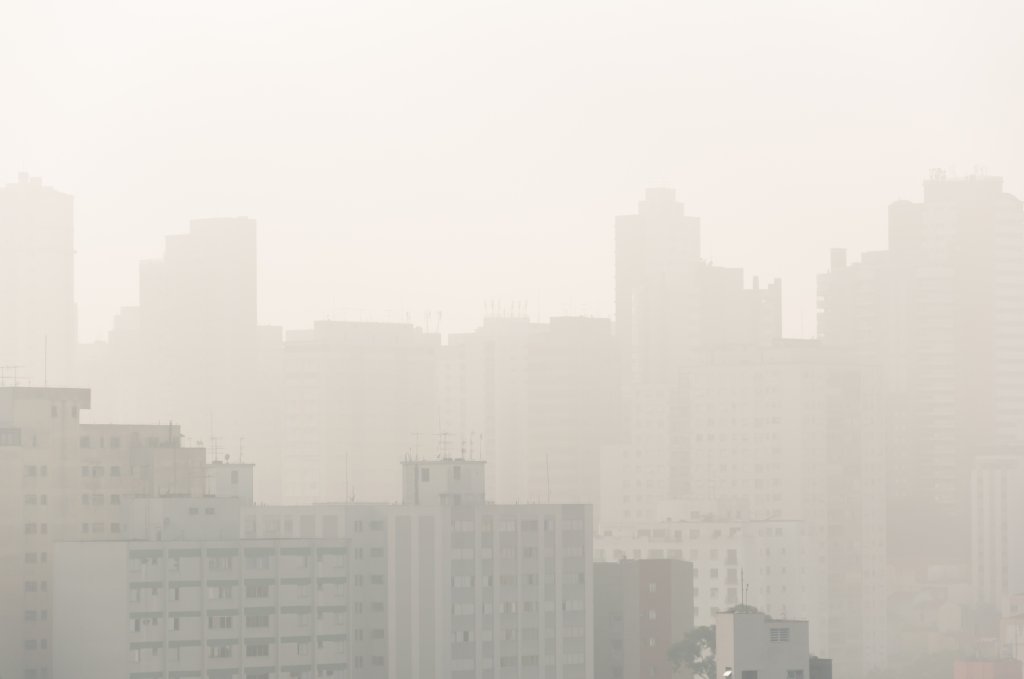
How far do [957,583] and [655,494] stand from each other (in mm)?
15711

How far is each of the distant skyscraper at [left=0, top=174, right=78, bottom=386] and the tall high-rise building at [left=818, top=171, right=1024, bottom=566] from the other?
1828 inches

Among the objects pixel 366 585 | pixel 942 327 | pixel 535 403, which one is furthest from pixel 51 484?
pixel 942 327

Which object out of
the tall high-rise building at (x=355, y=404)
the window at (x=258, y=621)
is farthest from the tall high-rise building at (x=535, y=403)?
the window at (x=258, y=621)

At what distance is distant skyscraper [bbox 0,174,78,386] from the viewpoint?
488 feet

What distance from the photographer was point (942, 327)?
16275 centimetres

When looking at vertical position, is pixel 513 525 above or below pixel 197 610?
above

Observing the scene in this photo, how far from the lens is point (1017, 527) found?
136375 millimetres

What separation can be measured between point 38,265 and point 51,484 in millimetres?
78498

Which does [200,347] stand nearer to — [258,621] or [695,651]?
[695,651]

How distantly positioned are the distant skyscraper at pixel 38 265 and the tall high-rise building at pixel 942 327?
46.4 metres

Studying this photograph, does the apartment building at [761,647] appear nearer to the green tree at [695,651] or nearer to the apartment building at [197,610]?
the apartment building at [197,610]

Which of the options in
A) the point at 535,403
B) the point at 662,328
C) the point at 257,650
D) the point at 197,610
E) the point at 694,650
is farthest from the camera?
the point at 662,328

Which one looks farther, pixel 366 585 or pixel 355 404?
pixel 355 404

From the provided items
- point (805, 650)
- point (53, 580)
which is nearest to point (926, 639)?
point (53, 580)
